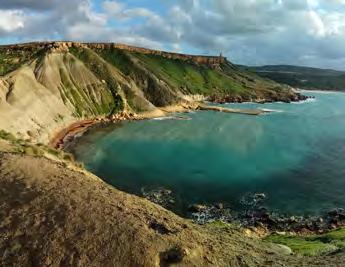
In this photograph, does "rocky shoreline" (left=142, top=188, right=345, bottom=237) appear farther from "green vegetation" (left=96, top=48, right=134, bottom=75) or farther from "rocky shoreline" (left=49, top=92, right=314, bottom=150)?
"green vegetation" (left=96, top=48, right=134, bottom=75)

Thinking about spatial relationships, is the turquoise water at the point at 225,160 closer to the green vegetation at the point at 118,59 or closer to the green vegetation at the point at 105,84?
the green vegetation at the point at 105,84

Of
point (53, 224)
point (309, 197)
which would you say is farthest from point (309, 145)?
point (53, 224)

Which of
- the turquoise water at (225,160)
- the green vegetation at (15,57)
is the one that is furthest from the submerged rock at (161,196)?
the green vegetation at (15,57)

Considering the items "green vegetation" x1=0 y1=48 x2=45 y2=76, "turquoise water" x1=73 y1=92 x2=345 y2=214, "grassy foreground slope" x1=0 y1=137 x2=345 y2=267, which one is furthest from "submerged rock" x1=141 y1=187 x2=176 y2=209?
"green vegetation" x1=0 y1=48 x2=45 y2=76

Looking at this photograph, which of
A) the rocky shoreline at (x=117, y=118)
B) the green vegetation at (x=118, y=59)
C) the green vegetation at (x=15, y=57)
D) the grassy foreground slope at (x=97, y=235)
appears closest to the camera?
the grassy foreground slope at (x=97, y=235)

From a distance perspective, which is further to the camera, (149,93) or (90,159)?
(149,93)

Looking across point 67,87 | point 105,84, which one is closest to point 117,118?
point 67,87

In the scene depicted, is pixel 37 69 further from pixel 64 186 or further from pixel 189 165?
pixel 64 186

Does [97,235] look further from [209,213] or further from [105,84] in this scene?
[105,84]

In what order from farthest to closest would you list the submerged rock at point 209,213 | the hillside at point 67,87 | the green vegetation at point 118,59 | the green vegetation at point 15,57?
the green vegetation at point 118,59 → the green vegetation at point 15,57 → the hillside at point 67,87 → the submerged rock at point 209,213
